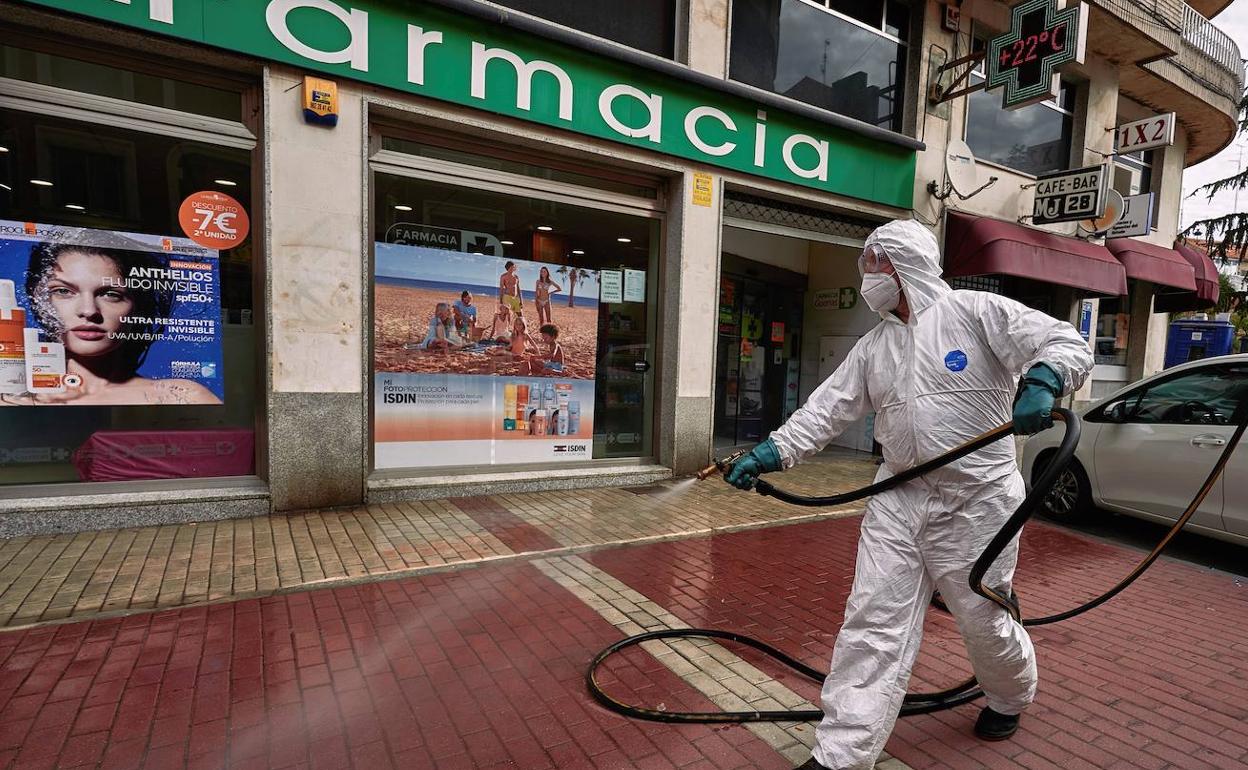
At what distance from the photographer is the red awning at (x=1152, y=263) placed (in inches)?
452

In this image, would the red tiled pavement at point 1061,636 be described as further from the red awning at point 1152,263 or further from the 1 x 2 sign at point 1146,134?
the 1 x 2 sign at point 1146,134

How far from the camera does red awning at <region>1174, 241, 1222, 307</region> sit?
43.1ft

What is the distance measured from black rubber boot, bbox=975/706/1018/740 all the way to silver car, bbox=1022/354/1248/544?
12.1 ft

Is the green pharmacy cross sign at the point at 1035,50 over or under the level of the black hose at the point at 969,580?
over

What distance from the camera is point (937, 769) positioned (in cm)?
251

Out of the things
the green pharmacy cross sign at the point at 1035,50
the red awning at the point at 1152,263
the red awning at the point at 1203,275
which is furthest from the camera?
the red awning at the point at 1203,275

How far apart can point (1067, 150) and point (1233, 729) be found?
11.8 meters

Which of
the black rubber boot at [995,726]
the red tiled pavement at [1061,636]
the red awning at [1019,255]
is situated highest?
the red awning at [1019,255]

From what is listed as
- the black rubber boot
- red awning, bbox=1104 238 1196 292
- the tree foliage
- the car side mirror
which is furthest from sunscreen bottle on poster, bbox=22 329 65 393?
the tree foliage

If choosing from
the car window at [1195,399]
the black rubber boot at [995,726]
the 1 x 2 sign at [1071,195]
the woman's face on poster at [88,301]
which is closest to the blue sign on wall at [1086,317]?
the 1 x 2 sign at [1071,195]

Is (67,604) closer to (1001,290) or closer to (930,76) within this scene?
(930,76)

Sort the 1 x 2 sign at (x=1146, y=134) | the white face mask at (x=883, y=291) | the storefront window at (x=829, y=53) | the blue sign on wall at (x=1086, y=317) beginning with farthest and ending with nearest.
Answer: the blue sign on wall at (x=1086, y=317) → the 1 x 2 sign at (x=1146, y=134) → the storefront window at (x=829, y=53) → the white face mask at (x=883, y=291)

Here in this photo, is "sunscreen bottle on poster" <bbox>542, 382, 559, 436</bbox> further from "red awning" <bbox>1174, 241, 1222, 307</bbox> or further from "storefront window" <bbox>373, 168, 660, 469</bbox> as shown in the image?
"red awning" <bbox>1174, 241, 1222, 307</bbox>

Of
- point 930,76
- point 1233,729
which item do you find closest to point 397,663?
point 1233,729
